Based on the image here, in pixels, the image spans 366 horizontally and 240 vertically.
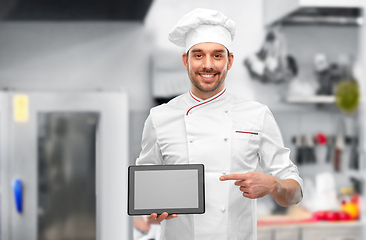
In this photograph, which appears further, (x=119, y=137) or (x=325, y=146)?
(x=325, y=146)

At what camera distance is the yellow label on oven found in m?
1.99

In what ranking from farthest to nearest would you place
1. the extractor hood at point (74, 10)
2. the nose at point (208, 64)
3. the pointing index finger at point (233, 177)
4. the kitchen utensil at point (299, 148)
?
the kitchen utensil at point (299, 148), the extractor hood at point (74, 10), the nose at point (208, 64), the pointing index finger at point (233, 177)

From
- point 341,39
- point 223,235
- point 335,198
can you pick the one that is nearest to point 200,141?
point 223,235

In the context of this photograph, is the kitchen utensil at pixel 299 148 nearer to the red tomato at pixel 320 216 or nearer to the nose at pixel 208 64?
the red tomato at pixel 320 216

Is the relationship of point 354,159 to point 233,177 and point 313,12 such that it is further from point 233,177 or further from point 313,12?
point 233,177

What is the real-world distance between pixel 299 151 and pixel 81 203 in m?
1.32

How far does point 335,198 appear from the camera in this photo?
2367mm

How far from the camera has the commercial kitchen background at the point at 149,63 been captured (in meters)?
2.33

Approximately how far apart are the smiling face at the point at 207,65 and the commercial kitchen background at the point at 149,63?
125cm

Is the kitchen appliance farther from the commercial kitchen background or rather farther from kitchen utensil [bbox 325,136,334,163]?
kitchen utensil [bbox 325,136,334,163]

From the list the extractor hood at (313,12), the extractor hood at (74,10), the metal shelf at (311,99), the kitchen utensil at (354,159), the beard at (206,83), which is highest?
the extractor hood at (313,12)

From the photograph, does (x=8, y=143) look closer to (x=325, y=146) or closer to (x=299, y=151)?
(x=299, y=151)

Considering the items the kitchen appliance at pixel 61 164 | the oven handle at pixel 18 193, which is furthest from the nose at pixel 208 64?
the oven handle at pixel 18 193

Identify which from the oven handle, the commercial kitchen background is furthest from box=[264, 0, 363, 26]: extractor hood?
the oven handle
